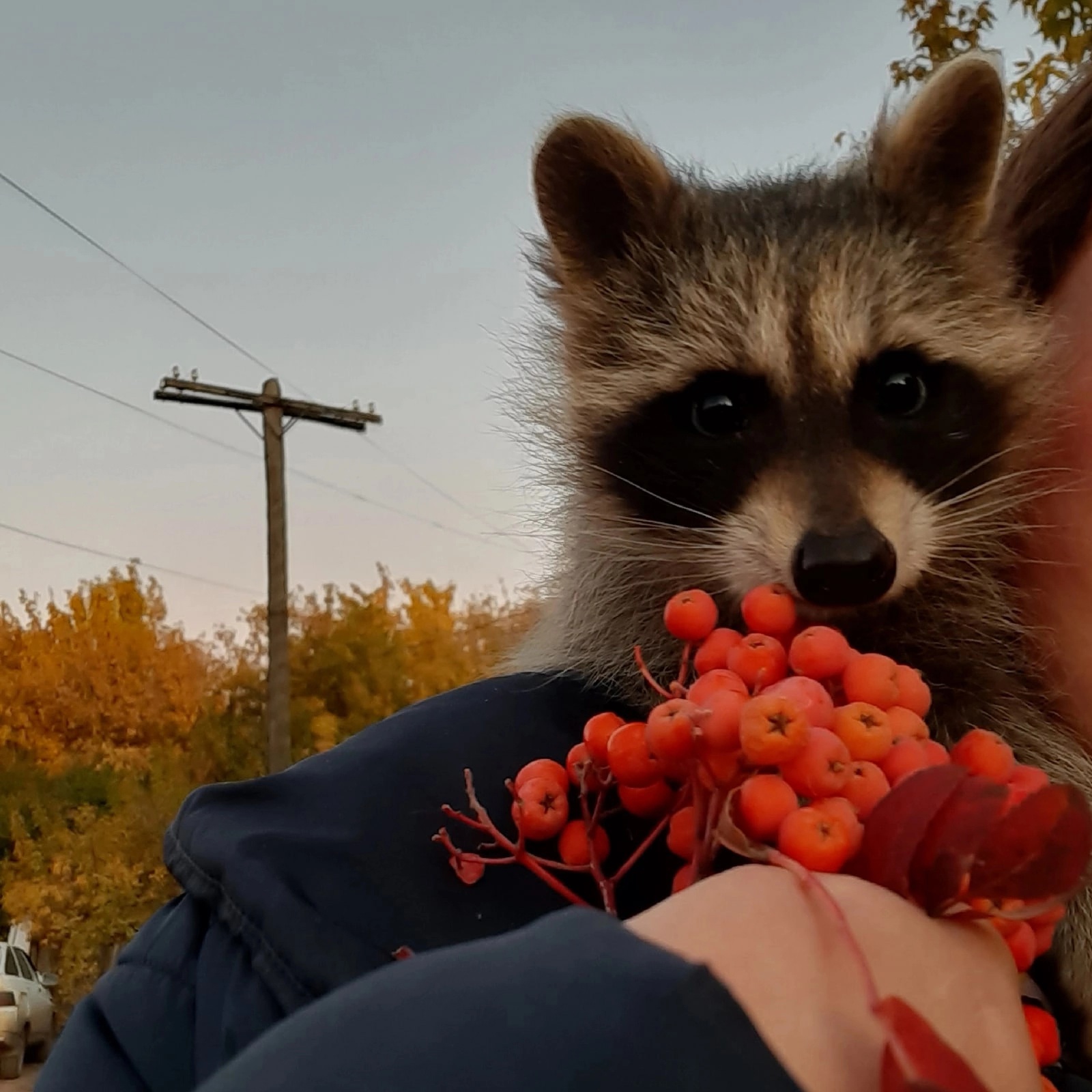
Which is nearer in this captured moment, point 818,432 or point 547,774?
point 547,774

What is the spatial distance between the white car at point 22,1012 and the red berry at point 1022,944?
424 centimetres

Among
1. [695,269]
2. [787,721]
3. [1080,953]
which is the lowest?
[1080,953]

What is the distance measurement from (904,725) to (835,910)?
18cm

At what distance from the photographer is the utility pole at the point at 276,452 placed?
605 cm

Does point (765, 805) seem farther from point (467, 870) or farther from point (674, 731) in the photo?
point (467, 870)

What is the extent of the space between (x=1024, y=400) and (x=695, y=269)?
0.36m

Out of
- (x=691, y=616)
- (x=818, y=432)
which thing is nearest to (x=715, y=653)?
(x=691, y=616)

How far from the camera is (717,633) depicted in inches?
26.9

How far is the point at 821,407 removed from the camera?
997 millimetres

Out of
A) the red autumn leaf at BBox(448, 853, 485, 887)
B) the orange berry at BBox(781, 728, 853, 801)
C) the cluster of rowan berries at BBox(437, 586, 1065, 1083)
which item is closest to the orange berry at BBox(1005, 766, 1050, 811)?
the cluster of rowan berries at BBox(437, 586, 1065, 1083)

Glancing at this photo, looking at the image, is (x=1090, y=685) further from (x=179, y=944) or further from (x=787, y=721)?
(x=179, y=944)

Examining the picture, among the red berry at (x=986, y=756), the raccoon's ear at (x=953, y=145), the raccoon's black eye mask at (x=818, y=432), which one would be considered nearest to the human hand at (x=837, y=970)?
the red berry at (x=986, y=756)

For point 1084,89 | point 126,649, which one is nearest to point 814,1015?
point 1084,89

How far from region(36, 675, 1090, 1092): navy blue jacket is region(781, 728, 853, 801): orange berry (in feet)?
0.44
